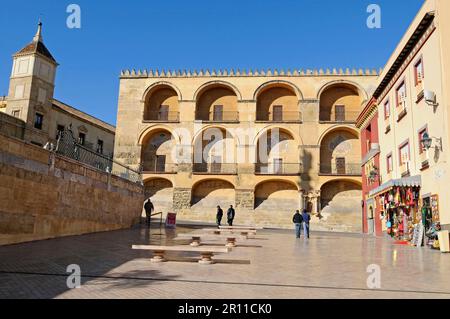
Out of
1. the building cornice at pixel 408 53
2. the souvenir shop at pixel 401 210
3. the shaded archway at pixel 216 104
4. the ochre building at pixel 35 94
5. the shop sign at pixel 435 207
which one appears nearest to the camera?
the shop sign at pixel 435 207

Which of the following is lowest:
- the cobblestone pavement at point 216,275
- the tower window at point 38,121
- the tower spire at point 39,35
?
the cobblestone pavement at point 216,275

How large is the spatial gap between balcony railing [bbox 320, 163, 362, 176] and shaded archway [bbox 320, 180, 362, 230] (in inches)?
34.8

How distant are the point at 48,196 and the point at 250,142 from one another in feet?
79.1

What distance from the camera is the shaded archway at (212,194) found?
35750mm

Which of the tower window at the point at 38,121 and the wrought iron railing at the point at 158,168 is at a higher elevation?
the tower window at the point at 38,121

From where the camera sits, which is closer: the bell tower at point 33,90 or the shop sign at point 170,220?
the shop sign at point 170,220

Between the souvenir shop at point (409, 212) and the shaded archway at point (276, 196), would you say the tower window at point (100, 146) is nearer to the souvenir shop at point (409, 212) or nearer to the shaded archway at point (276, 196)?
the shaded archway at point (276, 196)

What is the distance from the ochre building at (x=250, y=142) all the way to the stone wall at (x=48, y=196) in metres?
17.5

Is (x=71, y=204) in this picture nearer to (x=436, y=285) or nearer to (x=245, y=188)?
(x=436, y=285)

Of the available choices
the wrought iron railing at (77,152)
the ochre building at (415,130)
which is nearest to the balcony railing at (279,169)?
the ochre building at (415,130)

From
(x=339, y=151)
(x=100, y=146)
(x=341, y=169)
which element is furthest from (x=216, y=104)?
(x=100, y=146)
